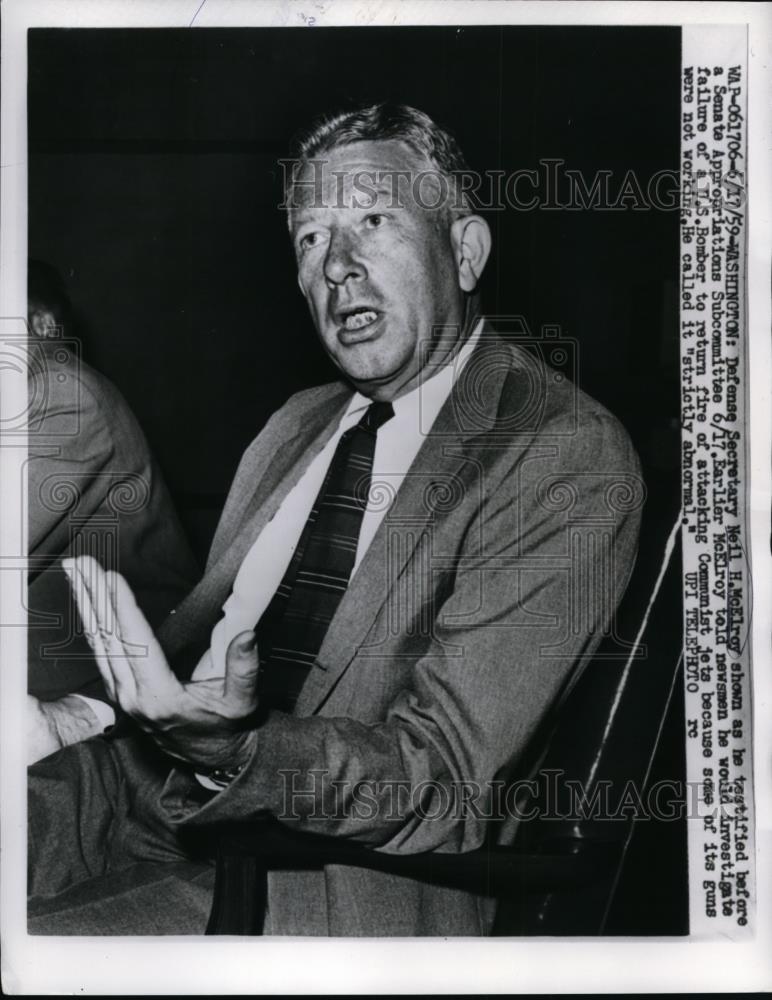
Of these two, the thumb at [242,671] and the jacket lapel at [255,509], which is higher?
the jacket lapel at [255,509]

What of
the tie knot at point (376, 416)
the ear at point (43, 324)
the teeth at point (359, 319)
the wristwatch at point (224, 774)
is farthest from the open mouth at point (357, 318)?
the wristwatch at point (224, 774)

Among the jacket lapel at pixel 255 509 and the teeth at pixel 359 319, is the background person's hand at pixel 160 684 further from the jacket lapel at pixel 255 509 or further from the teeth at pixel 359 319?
the teeth at pixel 359 319

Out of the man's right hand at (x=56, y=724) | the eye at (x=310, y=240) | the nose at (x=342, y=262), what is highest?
the eye at (x=310, y=240)

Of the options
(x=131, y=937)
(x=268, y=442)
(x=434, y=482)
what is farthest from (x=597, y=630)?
(x=131, y=937)

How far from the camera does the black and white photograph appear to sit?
4.20 feet

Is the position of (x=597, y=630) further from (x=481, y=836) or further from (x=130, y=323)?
(x=130, y=323)

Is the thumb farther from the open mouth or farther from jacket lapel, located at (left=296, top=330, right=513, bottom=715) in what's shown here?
the open mouth

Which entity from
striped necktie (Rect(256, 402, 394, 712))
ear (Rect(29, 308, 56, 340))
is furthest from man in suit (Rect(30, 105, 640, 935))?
ear (Rect(29, 308, 56, 340))

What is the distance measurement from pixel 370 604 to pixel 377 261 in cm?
45

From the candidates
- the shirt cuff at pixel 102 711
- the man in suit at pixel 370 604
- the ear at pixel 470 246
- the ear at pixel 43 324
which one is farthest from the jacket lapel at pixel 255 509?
the ear at pixel 43 324

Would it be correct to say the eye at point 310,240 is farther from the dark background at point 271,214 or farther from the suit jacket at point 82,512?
the suit jacket at point 82,512

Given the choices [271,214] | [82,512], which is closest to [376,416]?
[271,214]

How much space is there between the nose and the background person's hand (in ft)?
1.57

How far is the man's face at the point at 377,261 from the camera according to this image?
131cm
